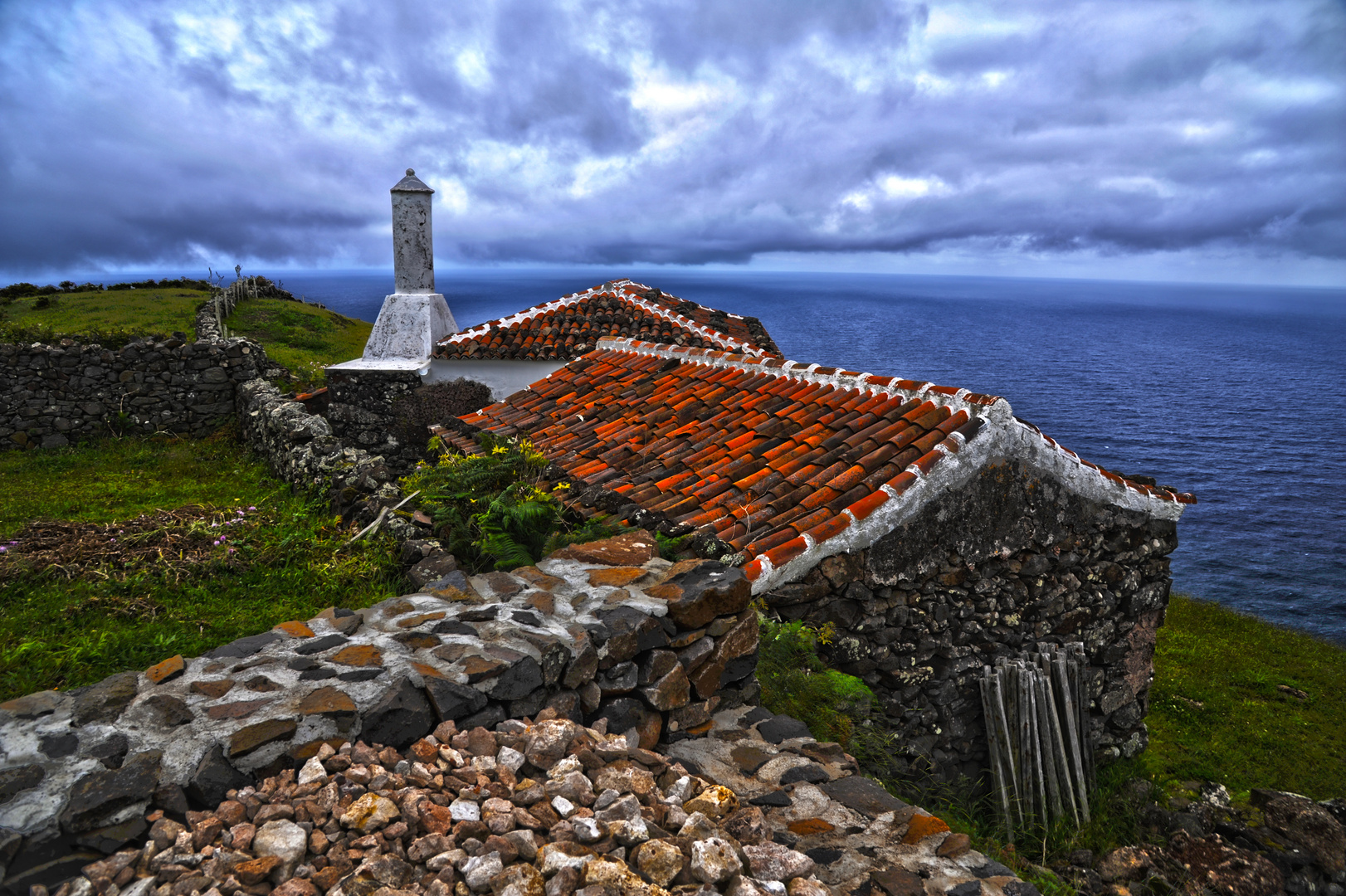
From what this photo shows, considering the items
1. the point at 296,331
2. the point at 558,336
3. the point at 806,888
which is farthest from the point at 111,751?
the point at 296,331

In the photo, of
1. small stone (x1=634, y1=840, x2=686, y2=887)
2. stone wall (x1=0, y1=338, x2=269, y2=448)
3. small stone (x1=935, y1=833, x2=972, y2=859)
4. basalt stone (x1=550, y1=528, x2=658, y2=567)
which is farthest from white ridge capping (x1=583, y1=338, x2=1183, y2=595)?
stone wall (x1=0, y1=338, x2=269, y2=448)

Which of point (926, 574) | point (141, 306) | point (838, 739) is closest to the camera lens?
point (838, 739)

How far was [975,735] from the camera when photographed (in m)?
7.21

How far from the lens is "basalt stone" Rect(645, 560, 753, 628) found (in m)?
3.82

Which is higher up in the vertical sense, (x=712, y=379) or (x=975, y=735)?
(x=712, y=379)

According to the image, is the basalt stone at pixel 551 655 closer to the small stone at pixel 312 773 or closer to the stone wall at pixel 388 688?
the stone wall at pixel 388 688

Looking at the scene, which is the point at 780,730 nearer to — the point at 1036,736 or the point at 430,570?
the point at 430,570

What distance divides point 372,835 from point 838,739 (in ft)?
11.7

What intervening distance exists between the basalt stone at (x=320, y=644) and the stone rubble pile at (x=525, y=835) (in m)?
0.64

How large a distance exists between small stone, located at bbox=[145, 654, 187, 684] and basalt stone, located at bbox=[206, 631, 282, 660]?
133 millimetres

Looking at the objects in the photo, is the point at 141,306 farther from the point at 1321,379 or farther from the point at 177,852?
the point at 1321,379

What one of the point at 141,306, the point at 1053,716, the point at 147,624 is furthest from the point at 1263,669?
the point at 141,306

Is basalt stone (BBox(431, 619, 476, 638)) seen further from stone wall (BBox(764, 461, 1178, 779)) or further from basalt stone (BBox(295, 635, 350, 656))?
stone wall (BBox(764, 461, 1178, 779))

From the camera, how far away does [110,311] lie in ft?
100
